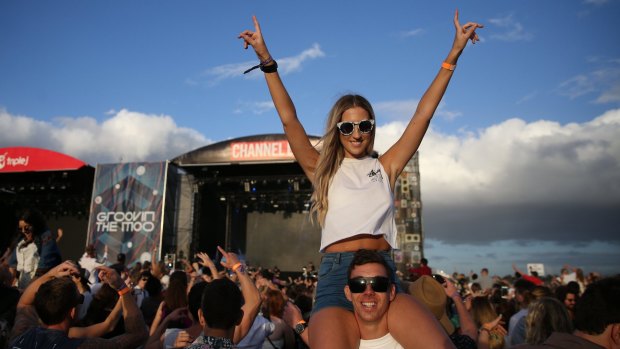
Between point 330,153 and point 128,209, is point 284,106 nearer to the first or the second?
point 330,153

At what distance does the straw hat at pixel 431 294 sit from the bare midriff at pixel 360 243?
0.50 m

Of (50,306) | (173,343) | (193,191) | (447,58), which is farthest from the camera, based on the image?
(193,191)

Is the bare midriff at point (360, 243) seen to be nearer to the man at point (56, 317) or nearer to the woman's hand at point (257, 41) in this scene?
the woman's hand at point (257, 41)

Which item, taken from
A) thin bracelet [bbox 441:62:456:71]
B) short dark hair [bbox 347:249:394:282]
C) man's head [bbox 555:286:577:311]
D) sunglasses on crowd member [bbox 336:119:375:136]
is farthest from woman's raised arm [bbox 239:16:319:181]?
man's head [bbox 555:286:577:311]

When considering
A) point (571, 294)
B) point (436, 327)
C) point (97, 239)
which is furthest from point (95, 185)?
point (436, 327)

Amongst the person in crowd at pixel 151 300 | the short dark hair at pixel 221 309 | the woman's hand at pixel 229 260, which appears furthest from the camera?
the person in crowd at pixel 151 300

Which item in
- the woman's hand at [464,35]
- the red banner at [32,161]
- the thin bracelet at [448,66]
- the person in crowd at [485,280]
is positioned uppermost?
the red banner at [32,161]

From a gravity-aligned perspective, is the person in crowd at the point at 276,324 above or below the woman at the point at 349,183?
below

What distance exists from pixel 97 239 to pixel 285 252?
1109cm

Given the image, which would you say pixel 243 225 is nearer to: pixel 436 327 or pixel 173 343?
pixel 173 343

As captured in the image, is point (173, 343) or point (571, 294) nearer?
point (173, 343)

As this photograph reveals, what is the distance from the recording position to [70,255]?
2503 centimetres

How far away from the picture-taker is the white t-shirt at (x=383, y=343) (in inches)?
75.6

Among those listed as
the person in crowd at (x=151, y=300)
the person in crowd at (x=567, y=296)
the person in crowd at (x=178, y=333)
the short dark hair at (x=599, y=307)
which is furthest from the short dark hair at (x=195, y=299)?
the person in crowd at (x=567, y=296)
